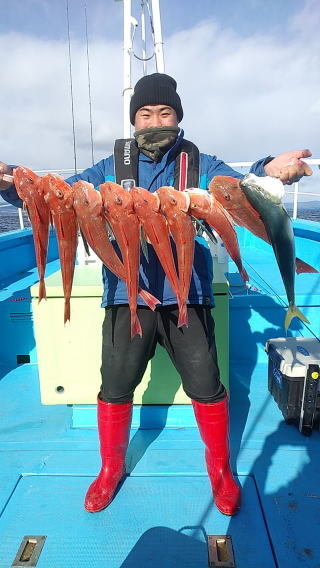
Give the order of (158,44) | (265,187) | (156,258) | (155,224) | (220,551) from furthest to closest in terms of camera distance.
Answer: (158,44), (156,258), (220,551), (155,224), (265,187)

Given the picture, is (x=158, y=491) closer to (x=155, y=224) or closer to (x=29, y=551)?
(x=29, y=551)

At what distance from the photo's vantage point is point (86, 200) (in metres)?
1.70

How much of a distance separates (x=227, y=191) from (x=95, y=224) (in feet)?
2.21

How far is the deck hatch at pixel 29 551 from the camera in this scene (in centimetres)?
183

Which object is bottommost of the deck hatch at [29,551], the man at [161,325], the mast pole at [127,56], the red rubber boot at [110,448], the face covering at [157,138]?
A: the deck hatch at [29,551]

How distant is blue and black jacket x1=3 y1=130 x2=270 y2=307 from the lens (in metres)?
2.05

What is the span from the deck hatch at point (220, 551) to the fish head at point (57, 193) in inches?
75.8

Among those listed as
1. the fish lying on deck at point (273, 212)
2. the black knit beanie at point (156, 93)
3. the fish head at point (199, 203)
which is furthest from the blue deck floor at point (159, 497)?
the black knit beanie at point (156, 93)

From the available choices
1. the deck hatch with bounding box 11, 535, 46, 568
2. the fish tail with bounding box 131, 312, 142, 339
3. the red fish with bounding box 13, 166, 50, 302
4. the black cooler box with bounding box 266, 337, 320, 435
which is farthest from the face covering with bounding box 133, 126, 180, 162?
the deck hatch with bounding box 11, 535, 46, 568

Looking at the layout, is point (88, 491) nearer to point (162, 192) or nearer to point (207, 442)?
point (207, 442)

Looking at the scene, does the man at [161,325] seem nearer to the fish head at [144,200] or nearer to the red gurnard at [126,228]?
the red gurnard at [126,228]

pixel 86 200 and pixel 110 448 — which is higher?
pixel 86 200

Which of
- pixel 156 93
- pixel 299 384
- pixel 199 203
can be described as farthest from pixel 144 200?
pixel 299 384

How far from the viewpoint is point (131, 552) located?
6.15ft
